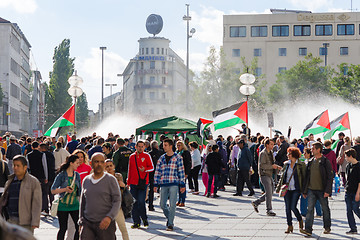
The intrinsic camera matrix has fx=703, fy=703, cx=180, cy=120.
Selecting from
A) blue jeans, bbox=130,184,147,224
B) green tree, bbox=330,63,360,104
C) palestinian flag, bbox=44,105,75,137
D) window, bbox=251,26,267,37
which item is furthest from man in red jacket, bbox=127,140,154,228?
window, bbox=251,26,267,37

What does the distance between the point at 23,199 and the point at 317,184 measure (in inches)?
232

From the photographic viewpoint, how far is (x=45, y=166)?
15453 mm

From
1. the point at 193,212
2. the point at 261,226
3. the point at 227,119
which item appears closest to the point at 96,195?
the point at 261,226

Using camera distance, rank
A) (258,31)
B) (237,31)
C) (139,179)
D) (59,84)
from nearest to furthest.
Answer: (139,179), (59,84), (258,31), (237,31)

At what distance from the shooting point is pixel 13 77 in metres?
92.5

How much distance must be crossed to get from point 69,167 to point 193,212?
731cm

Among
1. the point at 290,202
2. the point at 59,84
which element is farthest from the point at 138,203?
the point at 59,84

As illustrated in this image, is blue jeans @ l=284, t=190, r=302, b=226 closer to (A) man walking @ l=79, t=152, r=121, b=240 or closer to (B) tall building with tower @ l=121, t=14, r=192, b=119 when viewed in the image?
(A) man walking @ l=79, t=152, r=121, b=240

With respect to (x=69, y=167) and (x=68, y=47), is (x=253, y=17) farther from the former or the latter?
(x=69, y=167)

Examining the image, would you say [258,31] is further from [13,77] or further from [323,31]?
[13,77]

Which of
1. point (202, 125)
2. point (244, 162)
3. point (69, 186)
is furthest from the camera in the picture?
point (202, 125)

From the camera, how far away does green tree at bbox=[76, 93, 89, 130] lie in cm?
12082

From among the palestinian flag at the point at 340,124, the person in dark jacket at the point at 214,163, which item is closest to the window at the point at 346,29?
the palestinian flag at the point at 340,124

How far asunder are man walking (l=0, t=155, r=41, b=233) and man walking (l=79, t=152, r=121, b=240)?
592 millimetres
